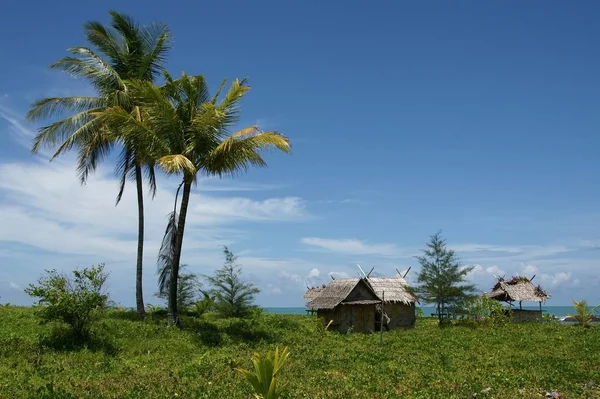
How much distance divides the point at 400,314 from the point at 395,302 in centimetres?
99

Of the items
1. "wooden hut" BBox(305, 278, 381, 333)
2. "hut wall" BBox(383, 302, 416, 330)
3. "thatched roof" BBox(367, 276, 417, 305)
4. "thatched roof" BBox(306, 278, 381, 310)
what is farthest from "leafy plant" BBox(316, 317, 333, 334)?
"hut wall" BBox(383, 302, 416, 330)

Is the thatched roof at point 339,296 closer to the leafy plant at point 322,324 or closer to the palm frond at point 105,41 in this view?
the leafy plant at point 322,324

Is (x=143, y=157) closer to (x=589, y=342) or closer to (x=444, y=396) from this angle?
(x=444, y=396)

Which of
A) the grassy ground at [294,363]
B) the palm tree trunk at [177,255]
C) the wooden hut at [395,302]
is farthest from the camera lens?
the wooden hut at [395,302]

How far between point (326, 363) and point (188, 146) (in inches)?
376

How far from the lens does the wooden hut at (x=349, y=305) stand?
29625mm

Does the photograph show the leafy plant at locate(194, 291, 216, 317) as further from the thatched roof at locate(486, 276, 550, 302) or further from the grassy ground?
the thatched roof at locate(486, 276, 550, 302)

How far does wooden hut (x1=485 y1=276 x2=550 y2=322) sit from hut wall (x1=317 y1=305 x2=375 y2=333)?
39.8 feet

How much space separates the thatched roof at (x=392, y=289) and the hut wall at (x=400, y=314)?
599mm

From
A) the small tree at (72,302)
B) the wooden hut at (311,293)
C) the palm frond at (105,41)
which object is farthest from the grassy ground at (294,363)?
the wooden hut at (311,293)

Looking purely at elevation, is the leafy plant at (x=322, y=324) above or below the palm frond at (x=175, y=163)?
below

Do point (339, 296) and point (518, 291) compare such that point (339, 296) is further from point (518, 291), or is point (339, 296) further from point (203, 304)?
point (518, 291)

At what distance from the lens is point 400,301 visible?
33.4 meters

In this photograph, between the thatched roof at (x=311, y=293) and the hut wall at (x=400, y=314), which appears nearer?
the hut wall at (x=400, y=314)
